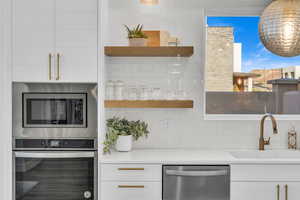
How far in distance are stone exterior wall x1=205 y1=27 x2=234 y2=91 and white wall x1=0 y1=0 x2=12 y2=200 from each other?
1.81 meters

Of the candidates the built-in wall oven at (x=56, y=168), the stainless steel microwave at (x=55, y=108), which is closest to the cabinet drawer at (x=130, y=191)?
the built-in wall oven at (x=56, y=168)

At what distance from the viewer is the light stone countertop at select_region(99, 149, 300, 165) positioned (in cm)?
240

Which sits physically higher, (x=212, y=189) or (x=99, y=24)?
(x=99, y=24)

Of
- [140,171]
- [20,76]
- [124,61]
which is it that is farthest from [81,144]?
[124,61]

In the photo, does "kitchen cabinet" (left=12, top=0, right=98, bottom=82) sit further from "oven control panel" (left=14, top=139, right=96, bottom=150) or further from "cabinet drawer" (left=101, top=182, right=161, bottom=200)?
"cabinet drawer" (left=101, top=182, right=161, bottom=200)

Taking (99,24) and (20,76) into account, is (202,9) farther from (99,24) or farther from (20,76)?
(20,76)

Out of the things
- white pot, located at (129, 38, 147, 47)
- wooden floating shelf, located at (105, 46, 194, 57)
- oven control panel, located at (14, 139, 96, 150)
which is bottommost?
oven control panel, located at (14, 139, 96, 150)

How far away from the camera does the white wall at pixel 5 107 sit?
2.40 m

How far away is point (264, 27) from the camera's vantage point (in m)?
2.47

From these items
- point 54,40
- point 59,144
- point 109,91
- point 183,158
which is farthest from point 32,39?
point 183,158

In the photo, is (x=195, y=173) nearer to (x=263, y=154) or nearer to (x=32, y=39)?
(x=263, y=154)

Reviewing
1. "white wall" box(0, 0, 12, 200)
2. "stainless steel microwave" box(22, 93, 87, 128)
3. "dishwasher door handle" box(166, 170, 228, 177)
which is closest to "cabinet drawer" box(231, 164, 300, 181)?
"dishwasher door handle" box(166, 170, 228, 177)

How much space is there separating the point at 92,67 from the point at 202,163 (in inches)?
45.7

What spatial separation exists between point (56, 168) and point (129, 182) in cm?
60
